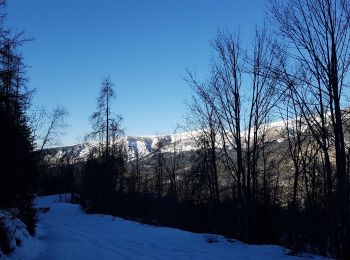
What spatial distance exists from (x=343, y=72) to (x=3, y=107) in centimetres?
861

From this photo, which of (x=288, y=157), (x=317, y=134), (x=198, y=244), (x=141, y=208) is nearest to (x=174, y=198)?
(x=141, y=208)

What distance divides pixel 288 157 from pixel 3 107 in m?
21.1

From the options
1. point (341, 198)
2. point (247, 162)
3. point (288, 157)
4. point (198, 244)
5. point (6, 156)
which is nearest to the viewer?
point (6, 156)

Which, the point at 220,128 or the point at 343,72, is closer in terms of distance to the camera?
the point at 343,72

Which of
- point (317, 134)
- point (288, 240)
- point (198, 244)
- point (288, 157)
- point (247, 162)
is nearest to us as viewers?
point (317, 134)

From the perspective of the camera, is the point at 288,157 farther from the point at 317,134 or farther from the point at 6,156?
the point at 6,156

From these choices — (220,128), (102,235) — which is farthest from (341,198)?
(102,235)

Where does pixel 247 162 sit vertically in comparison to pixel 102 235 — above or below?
above

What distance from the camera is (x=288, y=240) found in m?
21.2

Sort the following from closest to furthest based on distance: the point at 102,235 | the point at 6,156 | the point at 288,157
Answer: the point at 6,156, the point at 102,235, the point at 288,157

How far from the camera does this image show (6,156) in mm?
9570

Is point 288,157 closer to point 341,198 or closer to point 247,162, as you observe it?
point 247,162

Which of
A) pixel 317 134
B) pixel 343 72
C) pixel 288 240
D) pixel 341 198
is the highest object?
pixel 343 72

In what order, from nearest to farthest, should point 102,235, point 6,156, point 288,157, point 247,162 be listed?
point 6,156
point 247,162
point 102,235
point 288,157
